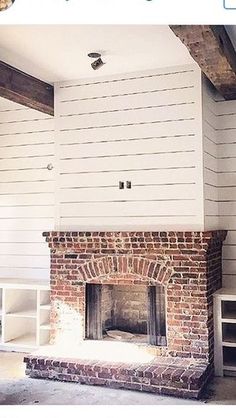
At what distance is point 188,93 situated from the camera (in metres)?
4.11

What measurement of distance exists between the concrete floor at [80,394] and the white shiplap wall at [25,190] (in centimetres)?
152

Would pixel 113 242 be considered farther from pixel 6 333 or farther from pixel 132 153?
pixel 6 333

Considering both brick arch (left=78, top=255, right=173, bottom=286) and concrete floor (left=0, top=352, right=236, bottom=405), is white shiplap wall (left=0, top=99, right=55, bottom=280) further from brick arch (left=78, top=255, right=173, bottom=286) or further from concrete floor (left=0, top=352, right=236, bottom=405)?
concrete floor (left=0, top=352, right=236, bottom=405)

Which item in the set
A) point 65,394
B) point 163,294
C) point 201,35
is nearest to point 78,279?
point 163,294

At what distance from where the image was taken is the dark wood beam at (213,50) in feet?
9.62

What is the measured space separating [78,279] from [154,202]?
1.02 meters

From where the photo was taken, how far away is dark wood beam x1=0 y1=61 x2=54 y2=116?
405 centimetres

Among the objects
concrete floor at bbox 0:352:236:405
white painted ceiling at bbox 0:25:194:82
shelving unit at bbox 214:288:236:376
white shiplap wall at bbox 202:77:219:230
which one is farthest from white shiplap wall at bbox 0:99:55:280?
shelving unit at bbox 214:288:236:376

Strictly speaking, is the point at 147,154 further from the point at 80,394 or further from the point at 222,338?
the point at 80,394

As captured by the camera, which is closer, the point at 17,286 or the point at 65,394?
the point at 65,394

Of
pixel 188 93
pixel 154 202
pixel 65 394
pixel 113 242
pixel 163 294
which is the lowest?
pixel 65 394

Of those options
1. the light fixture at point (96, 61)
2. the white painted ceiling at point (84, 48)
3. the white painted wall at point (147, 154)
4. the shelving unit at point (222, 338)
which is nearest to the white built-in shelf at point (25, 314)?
the white painted wall at point (147, 154)

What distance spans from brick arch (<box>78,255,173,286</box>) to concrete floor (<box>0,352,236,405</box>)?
0.95 m
